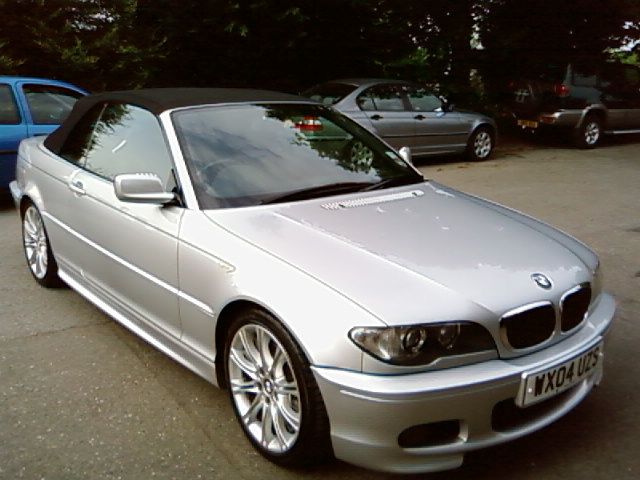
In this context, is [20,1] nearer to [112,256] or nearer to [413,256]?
[112,256]

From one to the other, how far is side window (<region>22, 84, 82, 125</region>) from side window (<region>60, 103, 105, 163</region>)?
3.62 metres

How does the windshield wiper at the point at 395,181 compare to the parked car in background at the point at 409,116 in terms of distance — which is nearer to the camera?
the windshield wiper at the point at 395,181

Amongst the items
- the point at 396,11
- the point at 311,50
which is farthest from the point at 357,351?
the point at 396,11

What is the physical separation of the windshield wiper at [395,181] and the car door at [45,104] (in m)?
5.41

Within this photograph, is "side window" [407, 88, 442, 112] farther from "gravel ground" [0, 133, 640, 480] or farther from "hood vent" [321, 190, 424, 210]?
"hood vent" [321, 190, 424, 210]

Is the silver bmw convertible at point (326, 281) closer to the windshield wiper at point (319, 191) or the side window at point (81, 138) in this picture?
the windshield wiper at point (319, 191)

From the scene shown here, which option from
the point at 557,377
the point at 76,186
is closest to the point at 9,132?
the point at 76,186

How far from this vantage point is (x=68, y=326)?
13.8 feet

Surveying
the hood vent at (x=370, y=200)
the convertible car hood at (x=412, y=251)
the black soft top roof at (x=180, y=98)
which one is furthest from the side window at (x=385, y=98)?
the convertible car hood at (x=412, y=251)

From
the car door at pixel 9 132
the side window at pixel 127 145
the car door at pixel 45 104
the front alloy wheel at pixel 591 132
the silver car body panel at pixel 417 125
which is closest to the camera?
the side window at pixel 127 145

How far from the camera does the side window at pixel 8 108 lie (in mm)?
7543

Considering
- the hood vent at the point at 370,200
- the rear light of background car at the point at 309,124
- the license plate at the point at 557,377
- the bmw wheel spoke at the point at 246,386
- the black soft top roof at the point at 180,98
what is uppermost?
the black soft top roof at the point at 180,98

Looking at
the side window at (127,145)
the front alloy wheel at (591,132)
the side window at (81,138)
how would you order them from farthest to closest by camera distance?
the front alloy wheel at (591,132)
the side window at (81,138)
the side window at (127,145)

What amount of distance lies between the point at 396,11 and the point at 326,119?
10455 millimetres
